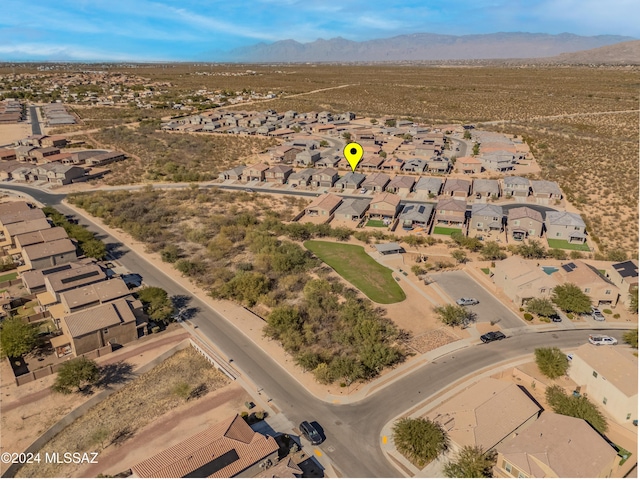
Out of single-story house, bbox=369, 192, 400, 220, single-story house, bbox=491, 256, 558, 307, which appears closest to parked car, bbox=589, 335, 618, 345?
single-story house, bbox=491, 256, 558, 307

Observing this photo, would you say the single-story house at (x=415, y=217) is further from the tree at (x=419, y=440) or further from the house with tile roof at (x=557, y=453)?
the house with tile roof at (x=557, y=453)

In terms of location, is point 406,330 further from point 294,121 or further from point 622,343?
point 294,121

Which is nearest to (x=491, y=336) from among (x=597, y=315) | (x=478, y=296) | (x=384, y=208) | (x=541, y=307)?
(x=541, y=307)

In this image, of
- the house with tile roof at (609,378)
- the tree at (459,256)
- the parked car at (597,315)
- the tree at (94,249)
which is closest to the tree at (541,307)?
the parked car at (597,315)

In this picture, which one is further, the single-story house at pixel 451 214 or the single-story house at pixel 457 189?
the single-story house at pixel 457 189

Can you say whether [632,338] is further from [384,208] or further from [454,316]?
[384,208]

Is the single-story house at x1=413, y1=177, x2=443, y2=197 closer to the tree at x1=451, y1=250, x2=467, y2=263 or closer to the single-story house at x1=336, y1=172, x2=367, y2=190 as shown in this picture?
the single-story house at x1=336, y1=172, x2=367, y2=190
